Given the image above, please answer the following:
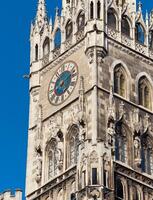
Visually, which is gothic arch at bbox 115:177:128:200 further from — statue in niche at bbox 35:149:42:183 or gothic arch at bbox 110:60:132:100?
gothic arch at bbox 110:60:132:100

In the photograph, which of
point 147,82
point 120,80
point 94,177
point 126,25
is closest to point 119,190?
point 94,177

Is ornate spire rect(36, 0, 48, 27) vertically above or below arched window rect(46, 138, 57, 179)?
above

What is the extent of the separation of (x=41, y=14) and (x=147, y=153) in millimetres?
11193

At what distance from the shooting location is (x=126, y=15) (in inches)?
2093

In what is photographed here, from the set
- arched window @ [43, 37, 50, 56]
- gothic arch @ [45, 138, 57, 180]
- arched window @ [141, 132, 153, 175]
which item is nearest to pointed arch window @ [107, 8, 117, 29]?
arched window @ [43, 37, 50, 56]

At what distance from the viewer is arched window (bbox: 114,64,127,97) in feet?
164

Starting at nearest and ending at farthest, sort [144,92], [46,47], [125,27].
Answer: [144,92] < [125,27] < [46,47]

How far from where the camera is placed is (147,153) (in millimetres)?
49594

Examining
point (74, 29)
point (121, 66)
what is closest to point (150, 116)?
point (121, 66)

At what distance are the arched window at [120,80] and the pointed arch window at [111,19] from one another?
101 inches

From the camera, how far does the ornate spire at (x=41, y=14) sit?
55219 mm

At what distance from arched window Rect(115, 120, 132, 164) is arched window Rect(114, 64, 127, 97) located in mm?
2007

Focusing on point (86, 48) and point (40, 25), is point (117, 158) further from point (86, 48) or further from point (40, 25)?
point (40, 25)

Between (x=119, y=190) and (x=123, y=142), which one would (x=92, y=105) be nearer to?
(x=123, y=142)
